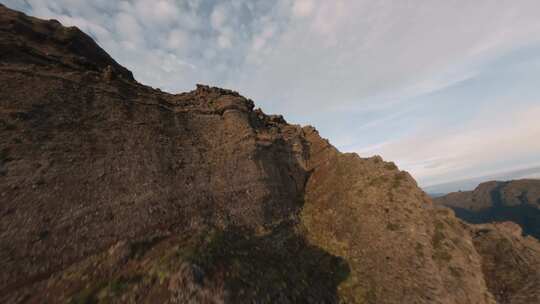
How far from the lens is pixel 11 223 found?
14.6 m

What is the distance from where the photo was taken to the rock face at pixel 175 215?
1461 cm

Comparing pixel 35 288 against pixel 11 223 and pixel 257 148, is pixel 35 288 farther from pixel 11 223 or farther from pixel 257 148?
pixel 257 148

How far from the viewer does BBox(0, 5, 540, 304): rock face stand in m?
14.6

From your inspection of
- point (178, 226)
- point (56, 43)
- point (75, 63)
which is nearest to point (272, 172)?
point (178, 226)

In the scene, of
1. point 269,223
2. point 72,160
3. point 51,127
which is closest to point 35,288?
point 72,160

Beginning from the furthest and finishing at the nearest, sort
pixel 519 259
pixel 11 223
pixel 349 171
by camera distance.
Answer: pixel 349 171 → pixel 519 259 → pixel 11 223

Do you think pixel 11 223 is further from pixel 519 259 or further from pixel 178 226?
pixel 519 259

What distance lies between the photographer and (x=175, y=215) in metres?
20.9

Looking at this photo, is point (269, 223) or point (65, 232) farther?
point (269, 223)

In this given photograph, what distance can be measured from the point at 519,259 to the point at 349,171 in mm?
20298

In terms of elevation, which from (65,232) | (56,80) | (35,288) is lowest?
(35,288)

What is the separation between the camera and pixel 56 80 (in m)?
22.9

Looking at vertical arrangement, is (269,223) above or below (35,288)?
above

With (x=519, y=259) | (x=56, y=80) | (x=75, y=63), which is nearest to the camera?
(x=56, y=80)
